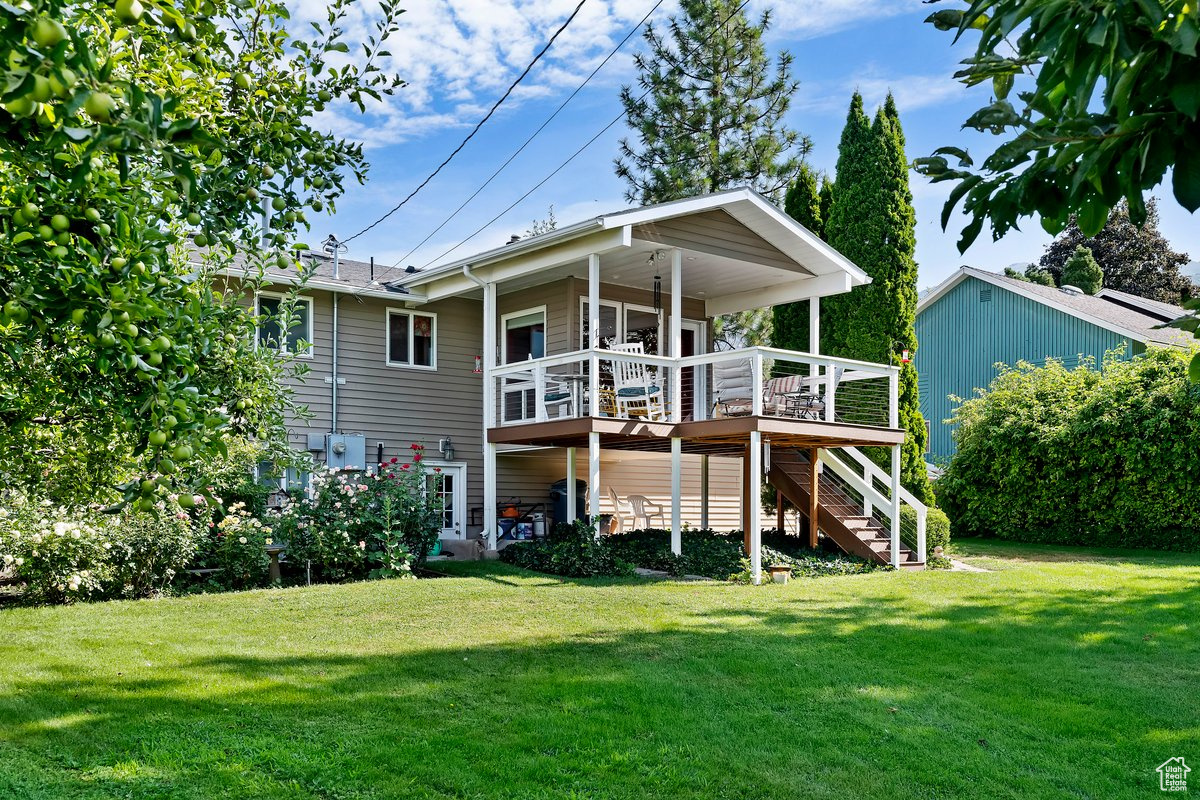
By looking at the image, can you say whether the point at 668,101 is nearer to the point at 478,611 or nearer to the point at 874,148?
the point at 874,148

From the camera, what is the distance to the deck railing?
13547 mm

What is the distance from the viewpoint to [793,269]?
16.1 meters

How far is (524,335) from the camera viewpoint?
686 inches

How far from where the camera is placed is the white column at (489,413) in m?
15.1

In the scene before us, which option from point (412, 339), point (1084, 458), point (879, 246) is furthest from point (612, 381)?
point (1084, 458)

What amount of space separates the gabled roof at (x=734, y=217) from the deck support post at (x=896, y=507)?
10.2 feet

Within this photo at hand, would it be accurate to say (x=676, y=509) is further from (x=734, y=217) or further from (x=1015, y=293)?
(x=1015, y=293)

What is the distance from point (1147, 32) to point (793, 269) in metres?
13.8

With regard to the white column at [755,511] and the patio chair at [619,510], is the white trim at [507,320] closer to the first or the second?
the patio chair at [619,510]

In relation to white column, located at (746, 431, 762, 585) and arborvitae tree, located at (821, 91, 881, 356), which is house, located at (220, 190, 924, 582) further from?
arborvitae tree, located at (821, 91, 881, 356)

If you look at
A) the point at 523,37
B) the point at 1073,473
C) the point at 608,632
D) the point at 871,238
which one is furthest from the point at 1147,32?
the point at 1073,473

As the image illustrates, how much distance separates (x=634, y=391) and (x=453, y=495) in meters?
4.61

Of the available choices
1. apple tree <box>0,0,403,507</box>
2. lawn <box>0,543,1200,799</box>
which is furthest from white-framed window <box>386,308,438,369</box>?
apple tree <box>0,0,403,507</box>

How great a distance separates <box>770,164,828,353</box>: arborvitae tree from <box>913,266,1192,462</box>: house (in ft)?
25.7
